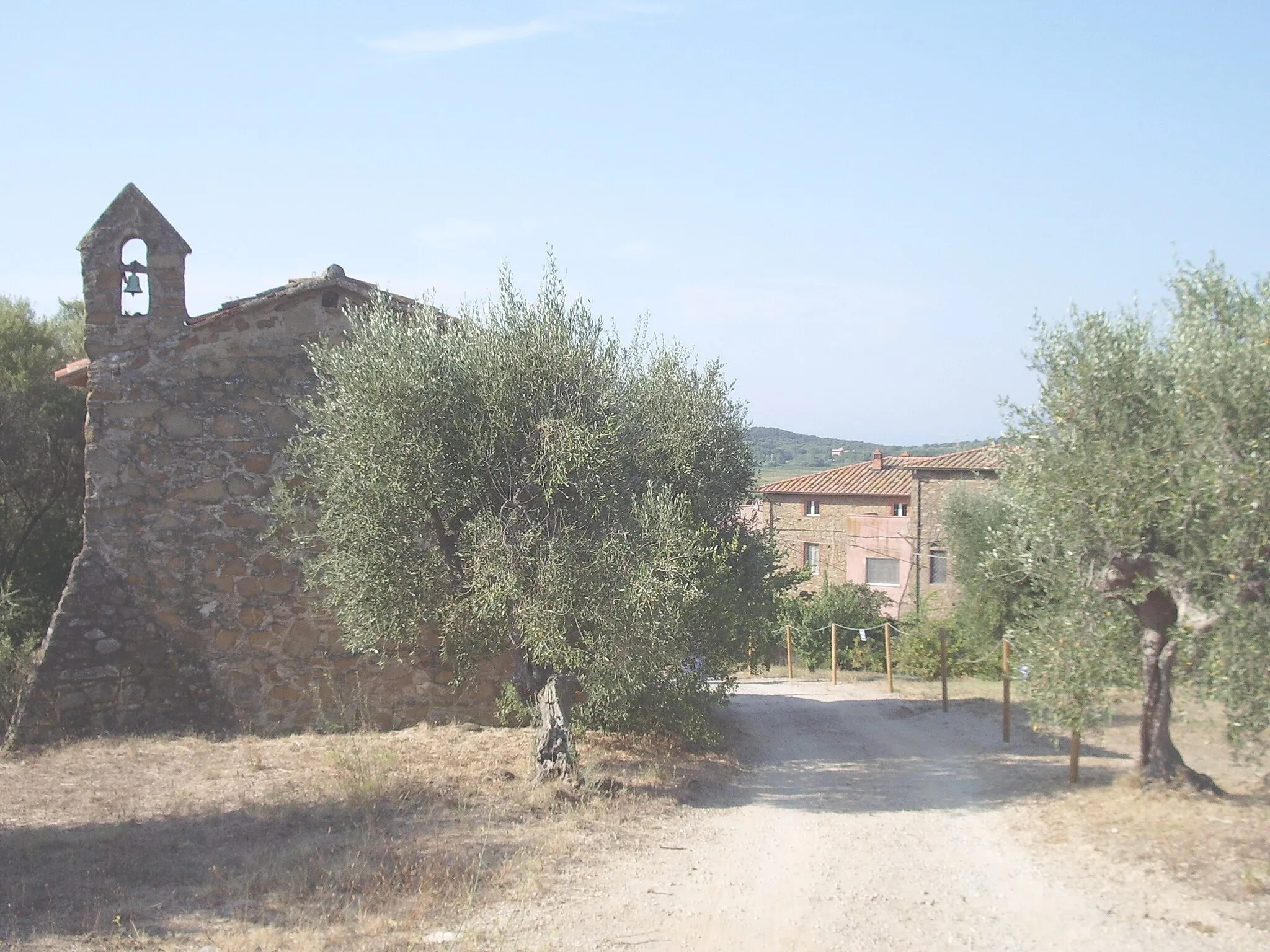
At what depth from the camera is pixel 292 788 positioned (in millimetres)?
9641

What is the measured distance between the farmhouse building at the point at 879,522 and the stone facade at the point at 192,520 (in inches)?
871

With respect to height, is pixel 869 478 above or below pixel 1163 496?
above

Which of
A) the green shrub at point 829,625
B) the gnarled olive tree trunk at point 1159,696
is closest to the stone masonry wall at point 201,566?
the gnarled olive tree trunk at point 1159,696

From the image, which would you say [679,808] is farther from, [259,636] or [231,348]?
[231,348]

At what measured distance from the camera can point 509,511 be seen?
31.7ft

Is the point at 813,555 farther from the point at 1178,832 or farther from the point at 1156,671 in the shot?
the point at 1178,832

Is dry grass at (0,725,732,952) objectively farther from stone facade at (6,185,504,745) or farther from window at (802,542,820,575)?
window at (802,542,820,575)

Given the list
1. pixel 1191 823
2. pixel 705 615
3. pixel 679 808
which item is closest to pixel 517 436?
pixel 705 615

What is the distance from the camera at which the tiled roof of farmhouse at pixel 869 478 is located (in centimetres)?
3519

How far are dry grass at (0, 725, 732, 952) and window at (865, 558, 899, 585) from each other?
27.4 metres

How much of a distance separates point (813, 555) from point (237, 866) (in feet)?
116

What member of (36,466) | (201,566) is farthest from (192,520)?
(36,466)

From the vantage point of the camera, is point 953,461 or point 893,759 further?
point 953,461

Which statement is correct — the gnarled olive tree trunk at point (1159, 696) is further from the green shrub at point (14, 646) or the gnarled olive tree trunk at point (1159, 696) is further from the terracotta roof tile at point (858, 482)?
the terracotta roof tile at point (858, 482)
